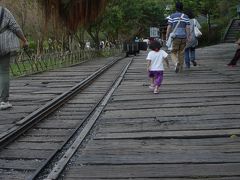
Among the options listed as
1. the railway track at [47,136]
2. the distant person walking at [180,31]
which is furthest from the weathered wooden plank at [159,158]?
the distant person walking at [180,31]

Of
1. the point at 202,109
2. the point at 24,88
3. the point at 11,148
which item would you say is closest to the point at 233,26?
the point at 24,88

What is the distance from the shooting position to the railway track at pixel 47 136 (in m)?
4.75

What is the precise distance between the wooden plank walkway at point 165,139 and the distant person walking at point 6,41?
171cm

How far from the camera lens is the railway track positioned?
475 centimetres

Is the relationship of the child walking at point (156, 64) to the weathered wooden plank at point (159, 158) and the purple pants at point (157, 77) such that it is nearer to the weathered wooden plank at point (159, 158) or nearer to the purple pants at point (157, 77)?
the purple pants at point (157, 77)

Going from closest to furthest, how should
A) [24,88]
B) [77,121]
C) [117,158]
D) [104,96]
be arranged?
1. [117,158]
2. [77,121]
3. [104,96]
4. [24,88]

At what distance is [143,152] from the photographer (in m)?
5.16

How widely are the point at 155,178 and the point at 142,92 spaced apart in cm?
599

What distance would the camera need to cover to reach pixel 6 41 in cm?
789

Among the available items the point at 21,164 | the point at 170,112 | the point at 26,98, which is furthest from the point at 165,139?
the point at 26,98

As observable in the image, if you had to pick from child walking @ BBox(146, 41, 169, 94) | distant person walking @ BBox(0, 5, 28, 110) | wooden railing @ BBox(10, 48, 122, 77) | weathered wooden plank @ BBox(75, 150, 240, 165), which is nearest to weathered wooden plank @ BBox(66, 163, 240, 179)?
weathered wooden plank @ BBox(75, 150, 240, 165)

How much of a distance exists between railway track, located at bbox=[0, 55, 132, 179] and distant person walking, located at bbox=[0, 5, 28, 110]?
2.39ft

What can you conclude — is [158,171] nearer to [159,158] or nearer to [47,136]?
[159,158]

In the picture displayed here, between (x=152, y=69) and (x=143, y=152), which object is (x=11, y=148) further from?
(x=152, y=69)
